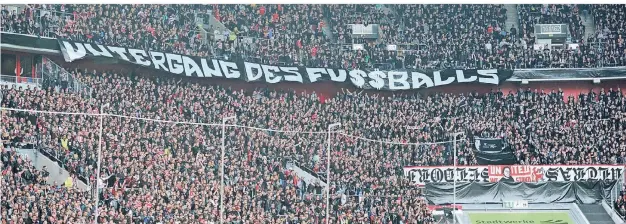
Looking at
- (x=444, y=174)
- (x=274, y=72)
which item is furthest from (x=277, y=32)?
(x=444, y=174)

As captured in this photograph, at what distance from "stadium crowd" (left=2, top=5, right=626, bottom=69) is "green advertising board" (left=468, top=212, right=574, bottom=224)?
723 centimetres

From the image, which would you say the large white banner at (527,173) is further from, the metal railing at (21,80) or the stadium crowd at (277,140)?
the metal railing at (21,80)

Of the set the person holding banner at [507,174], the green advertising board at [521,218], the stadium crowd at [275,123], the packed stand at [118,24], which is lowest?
the green advertising board at [521,218]

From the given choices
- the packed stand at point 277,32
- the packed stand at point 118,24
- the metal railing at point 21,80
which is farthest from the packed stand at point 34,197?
the packed stand at point 277,32

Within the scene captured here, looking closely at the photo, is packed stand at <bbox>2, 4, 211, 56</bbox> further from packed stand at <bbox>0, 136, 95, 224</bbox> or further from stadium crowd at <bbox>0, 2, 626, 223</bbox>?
packed stand at <bbox>0, 136, 95, 224</bbox>

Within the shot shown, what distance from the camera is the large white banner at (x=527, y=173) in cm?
3569

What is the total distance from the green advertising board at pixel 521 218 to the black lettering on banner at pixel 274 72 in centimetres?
667

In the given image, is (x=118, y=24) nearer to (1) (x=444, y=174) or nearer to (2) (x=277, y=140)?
(2) (x=277, y=140)

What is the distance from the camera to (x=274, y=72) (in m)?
38.8

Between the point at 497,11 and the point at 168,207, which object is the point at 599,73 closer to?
the point at 497,11

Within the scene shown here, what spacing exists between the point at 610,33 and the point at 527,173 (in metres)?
8.16

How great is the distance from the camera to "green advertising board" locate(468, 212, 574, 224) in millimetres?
34781

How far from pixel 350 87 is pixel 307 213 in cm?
936

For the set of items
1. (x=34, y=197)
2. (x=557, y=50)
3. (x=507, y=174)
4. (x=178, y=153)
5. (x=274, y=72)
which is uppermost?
(x=557, y=50)
